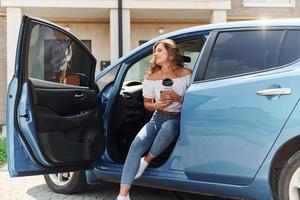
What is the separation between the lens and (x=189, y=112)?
4098 millimetres

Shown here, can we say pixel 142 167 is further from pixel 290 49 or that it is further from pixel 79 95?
pixel 290 49

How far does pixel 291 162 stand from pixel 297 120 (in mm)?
309

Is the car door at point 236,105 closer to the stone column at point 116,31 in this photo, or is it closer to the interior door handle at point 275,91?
the interior door handle at point 275,91

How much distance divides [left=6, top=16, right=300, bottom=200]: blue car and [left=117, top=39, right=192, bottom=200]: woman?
114 mm

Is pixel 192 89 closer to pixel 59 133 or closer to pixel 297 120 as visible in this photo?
pixel 297 120

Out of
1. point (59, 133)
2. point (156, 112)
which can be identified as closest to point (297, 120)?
point (156, 112)

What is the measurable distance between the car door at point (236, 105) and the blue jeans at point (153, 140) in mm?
183

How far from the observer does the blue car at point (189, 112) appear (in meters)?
3.71

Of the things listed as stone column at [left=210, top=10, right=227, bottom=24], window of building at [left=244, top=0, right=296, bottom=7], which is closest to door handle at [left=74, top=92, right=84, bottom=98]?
stone column at [left=210, top=10, right=227, bottom=24]

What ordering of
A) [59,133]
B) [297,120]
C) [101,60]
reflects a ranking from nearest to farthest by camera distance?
[297,120] → [59,133] → [101,60]

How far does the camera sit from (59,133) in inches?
175

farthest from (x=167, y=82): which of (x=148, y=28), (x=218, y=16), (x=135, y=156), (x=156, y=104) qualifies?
(x=148, y=28)

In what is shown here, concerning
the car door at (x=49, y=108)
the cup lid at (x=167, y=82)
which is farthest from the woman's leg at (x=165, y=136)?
the car door at (x=49, y=108)

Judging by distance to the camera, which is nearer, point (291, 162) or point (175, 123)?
point (291, 162)
